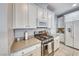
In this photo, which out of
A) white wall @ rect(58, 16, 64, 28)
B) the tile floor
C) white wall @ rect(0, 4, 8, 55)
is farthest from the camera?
white wall @ rect(58, 16, 64, 28)

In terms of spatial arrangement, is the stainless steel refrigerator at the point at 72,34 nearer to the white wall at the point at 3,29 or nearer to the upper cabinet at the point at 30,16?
the upper cabinet at the point at 30,16

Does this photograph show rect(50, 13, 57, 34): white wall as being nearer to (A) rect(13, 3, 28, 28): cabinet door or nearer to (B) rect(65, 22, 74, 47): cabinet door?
(B) rect(65, 22, 74, 47): cabinet door

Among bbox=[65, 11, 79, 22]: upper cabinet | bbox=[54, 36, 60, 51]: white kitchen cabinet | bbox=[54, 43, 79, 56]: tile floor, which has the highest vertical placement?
bbox=[65, 11, 79, 22]: upper cabinet

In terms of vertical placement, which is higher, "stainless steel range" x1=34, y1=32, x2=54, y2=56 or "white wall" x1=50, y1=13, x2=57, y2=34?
"white wall" x1=50, y1=13, x2=57, y2=34

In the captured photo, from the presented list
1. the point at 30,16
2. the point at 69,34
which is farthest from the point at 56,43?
the point at 30,16

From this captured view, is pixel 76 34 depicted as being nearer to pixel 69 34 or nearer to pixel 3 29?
pixel 69 34

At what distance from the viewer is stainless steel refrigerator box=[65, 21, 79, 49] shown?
1.39m

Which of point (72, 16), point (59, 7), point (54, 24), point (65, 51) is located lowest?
point (65, 51)

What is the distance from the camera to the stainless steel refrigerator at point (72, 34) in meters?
1.39

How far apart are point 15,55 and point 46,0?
87 cm

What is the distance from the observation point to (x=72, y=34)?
1483 millimetres

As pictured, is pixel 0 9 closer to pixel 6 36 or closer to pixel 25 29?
pixel 6 36

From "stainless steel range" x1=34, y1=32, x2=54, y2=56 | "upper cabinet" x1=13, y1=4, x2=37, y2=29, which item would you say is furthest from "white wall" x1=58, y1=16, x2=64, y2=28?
"upper cabinet" x1=13, y1=4, x2=37, y2=29

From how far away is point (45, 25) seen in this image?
5.03 ft
